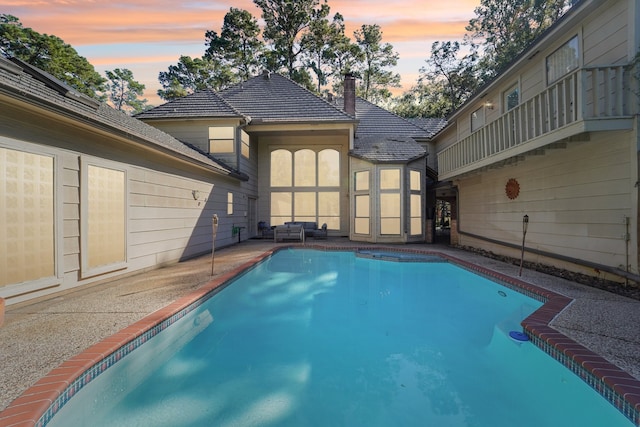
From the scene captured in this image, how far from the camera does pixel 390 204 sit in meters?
11.1

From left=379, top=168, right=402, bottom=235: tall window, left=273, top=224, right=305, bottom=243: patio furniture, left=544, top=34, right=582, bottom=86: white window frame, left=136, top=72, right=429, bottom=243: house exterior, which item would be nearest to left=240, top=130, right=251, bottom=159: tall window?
left=136, top=72, right=429, bottom=243: house exterior

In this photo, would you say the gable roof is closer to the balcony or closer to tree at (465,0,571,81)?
the balcony

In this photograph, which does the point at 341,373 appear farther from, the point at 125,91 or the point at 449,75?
the point at 125,91

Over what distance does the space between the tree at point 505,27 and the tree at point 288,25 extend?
11340 millimetres

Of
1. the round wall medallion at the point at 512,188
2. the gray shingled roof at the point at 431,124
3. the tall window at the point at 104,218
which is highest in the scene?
the gray shingled roof at the point at 431,124

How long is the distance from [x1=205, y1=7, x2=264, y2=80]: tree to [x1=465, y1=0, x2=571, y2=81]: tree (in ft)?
53.1

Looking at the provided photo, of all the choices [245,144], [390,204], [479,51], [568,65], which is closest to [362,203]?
[390,204]

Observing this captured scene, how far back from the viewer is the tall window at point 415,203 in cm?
1123

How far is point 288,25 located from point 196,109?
1488 cm

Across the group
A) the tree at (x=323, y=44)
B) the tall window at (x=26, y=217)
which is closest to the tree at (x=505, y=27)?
the tree at (x=323, y=44)

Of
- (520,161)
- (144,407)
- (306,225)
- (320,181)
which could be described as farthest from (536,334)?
A: (320,181)

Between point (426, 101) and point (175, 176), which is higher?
point (426, 101)

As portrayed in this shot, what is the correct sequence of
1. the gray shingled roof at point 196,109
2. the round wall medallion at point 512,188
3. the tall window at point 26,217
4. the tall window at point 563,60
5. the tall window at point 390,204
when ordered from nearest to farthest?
the tall window at point 26,217, the tall window at point 563,60, the round wall medallion at point 512,188, the gray shingled roof at point 196,109, the tall window at point 390,204

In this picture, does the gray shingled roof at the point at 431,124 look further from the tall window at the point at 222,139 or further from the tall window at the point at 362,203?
the tall window at the point at 222,139
